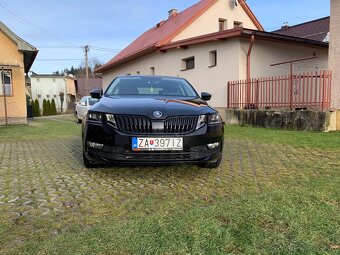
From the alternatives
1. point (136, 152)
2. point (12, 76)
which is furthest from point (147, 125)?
point (12, 76)

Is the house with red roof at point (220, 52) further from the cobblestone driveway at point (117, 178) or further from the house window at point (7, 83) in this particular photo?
the house window at point (7, 83)

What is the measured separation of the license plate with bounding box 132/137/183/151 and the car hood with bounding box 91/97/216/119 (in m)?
0.27

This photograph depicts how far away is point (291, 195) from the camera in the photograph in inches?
123

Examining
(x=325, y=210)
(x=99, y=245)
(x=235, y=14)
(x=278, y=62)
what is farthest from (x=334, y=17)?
(x=235, y=14)

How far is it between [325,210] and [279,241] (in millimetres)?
790

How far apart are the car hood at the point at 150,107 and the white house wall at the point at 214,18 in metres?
14.4

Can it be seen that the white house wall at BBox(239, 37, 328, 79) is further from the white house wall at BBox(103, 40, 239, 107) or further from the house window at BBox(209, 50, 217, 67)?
the house window at BBox(209, 50, 217, 67)

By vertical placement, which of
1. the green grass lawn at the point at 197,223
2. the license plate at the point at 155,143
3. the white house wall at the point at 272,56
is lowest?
the green grass lawn at the point at 197,223

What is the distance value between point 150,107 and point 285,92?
7199 millimetres

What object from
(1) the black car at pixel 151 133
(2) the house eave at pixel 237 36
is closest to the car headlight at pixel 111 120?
(1) the black car at pixel 151 133

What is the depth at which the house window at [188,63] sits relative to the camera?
49.0 feet

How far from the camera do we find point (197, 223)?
2.47m

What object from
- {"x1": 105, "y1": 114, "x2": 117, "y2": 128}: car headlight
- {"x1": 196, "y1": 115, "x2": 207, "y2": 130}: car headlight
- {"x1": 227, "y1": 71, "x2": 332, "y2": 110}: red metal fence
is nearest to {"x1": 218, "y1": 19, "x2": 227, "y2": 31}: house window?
{"x1": 227, "y1": 71, "x2": 332, "y2": 110}: red metal fence

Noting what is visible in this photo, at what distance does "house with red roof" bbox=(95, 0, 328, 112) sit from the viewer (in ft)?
39.1
